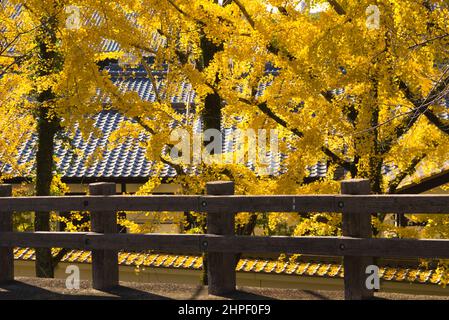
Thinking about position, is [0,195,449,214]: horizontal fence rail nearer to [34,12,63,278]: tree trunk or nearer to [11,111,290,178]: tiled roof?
[34,12,63,278]: tree trunk

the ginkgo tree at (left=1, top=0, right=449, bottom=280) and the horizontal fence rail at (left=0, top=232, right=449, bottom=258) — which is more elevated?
the ginkgo tree at (left=1, top=0, right=449, bottom=280)

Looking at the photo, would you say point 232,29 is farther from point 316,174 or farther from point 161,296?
point 316,174

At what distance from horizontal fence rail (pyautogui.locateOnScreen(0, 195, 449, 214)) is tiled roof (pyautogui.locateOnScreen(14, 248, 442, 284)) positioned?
271 inches

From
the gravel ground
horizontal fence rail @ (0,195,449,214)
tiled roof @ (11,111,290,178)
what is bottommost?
the gravel ground

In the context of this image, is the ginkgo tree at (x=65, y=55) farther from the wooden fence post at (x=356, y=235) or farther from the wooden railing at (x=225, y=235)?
the wooden fence post at (x=356, y=235)

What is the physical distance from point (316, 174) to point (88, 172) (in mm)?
7138

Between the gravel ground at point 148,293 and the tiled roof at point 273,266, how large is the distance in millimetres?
6586

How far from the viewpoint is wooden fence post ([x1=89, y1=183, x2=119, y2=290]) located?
8.60 metres

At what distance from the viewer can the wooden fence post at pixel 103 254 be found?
8.60m

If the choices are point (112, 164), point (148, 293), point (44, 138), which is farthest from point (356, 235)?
point (112, 164)

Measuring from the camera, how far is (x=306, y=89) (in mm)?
11641

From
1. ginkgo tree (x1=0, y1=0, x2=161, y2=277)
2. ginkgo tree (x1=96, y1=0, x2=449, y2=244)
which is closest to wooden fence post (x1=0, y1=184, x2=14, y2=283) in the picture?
ginkgo tree (x1=0, y1=0, x2=161, y2=277)

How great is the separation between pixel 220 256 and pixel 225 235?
0.25m

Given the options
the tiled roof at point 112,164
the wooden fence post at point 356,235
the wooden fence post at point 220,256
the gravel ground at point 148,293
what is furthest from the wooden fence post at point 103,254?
the tiled roof at point 112,164
